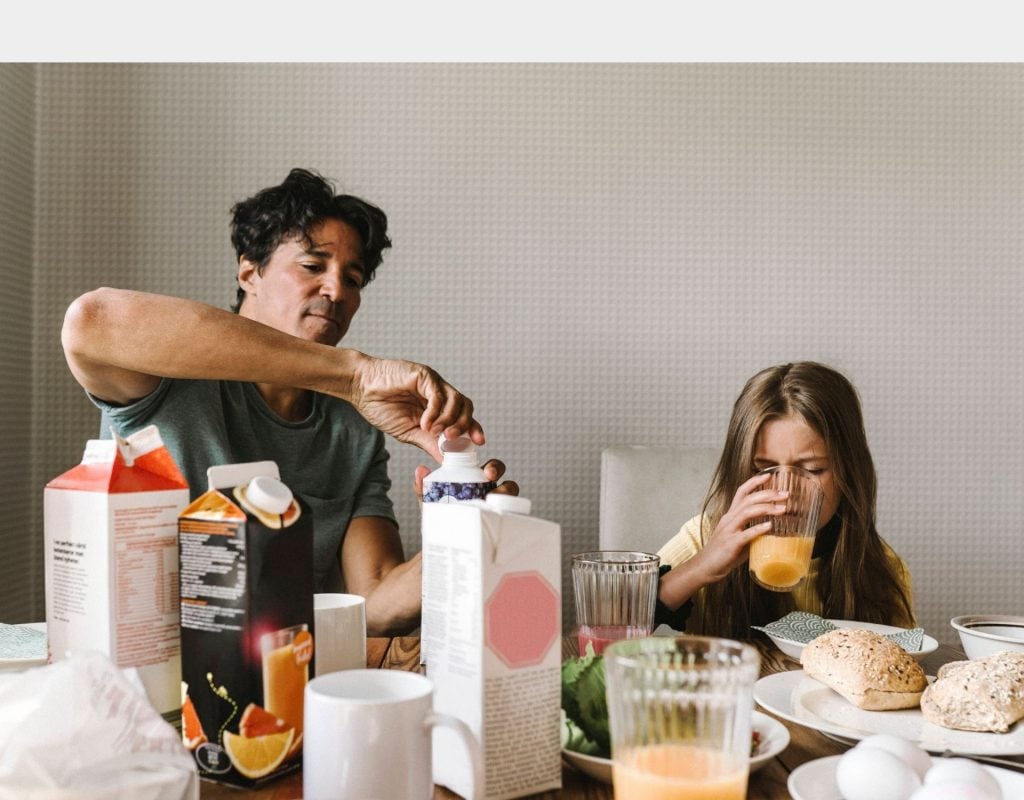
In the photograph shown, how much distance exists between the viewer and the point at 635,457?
1747mm

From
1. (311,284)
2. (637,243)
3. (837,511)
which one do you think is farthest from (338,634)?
(637,243)

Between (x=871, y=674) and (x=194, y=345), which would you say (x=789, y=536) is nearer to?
(x=871, y=674)

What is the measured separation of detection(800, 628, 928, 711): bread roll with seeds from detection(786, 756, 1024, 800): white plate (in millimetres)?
142

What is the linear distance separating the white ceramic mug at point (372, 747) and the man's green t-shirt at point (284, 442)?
0.93m

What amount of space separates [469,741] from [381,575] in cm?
99

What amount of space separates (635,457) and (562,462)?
0.41 meters

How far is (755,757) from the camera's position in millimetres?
640

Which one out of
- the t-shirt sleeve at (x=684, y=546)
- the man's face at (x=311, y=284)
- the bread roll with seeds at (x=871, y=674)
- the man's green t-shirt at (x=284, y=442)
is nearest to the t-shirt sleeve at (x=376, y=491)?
the man's green t-shirt at (x=284, y=442)

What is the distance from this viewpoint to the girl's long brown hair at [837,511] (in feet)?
5.06

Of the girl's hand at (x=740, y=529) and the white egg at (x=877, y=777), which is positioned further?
the girl's hand at (x=740, y=529)

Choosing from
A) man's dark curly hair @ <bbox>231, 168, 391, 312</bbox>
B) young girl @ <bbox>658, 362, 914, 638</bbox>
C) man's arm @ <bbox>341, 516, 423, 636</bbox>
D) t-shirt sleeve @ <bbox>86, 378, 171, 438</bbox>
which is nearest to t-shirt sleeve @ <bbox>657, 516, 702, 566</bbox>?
young girl @ <bbox>658, 362, 914, 638</bbox>

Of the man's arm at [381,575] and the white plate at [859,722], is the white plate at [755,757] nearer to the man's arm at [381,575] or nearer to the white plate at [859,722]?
the white plate at [859,722]

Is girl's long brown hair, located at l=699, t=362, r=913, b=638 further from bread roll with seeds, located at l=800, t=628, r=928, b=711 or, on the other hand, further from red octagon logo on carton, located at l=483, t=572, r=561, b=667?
red octagon logo on carton, located at l=483, t=572, r=561, b=667

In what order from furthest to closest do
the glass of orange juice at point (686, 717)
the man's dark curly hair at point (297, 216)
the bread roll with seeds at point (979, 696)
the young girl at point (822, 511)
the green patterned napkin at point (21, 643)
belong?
the man's dark curly hair at point (297, 216) → the young girl at point (822, 511) → the green patterned napkin at point (21, 643) → the bread roll with seeds at point (979, 696) → the glass of orange juice at point (686, 717)
